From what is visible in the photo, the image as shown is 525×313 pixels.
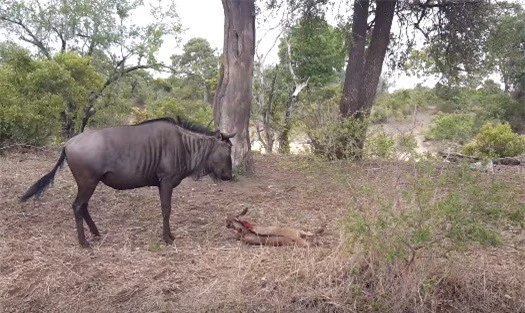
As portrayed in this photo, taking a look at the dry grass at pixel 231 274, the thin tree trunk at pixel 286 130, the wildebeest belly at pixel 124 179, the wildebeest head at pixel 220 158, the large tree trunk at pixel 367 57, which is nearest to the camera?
the dry grass at pixel 231 274

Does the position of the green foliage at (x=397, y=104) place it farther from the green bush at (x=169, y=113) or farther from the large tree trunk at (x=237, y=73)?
the green bush at (x=169, y=113)

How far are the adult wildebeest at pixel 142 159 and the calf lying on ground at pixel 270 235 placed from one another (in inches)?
26.3

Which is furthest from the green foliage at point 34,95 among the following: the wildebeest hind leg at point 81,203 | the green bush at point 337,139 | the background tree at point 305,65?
the green bush at point 337,139

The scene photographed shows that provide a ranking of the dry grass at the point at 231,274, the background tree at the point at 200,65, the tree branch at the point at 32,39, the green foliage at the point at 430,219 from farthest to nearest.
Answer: the background tree at the point at 200,65
the tree branch at the point at 32,39
the dry grass at the point at 231,274
the green foliage at the point at 430,219

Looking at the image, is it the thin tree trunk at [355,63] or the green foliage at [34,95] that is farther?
the thin tree trunk at [355,63]

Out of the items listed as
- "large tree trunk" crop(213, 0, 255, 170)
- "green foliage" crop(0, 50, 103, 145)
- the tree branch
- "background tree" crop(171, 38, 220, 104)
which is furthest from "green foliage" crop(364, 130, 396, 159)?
the tree branch

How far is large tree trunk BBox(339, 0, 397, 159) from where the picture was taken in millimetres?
10961

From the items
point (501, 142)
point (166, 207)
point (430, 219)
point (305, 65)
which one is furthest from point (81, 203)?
point (305, 65)

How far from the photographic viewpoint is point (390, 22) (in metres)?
11.0

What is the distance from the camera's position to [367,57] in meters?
11.1

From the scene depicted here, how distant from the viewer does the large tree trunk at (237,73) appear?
8.86 meters

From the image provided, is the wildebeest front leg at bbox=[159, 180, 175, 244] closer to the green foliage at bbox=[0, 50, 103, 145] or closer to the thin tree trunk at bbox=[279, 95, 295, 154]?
the green foliage at bbox=[0, 50, 103, 145]

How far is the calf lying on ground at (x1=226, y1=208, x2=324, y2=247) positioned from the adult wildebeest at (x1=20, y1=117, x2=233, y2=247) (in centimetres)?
67

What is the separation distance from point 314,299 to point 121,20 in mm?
14952
